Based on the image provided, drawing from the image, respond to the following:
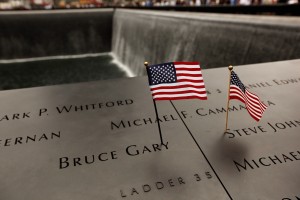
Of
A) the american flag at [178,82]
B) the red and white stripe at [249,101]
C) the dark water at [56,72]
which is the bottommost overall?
the dark water at [56,72]

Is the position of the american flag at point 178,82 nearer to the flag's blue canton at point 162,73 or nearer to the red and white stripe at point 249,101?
the flag's blue canton at point 162,73

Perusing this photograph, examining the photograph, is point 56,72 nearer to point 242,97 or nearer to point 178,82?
point 178,82

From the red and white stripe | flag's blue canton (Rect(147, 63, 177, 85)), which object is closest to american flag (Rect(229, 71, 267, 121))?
the red and white stripe

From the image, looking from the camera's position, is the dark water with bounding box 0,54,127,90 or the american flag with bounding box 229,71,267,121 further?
the dark water with bounding box 0,54,127,90

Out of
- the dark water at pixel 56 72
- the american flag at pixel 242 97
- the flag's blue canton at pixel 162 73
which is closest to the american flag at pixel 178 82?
the flag's blue canton at pixel 162 73

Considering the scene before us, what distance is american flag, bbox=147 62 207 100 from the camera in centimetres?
195

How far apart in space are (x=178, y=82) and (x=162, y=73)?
13 centimetres

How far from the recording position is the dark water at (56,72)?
9.60 metres

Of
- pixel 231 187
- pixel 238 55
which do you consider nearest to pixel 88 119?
pixel 231 187

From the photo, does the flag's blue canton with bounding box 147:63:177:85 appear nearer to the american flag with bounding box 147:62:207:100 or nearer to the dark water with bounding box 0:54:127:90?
the american flag with bounding box 147:62:207:100

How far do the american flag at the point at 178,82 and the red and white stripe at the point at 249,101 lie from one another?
21 cm

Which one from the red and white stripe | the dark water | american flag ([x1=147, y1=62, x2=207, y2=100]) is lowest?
the dark water

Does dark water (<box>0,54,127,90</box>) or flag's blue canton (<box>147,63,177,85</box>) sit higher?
flag's blue canton (<box>147,63,177,85</box>)

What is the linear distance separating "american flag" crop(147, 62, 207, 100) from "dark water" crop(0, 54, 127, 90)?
25.5ft
